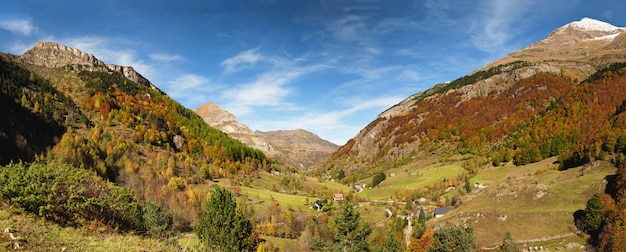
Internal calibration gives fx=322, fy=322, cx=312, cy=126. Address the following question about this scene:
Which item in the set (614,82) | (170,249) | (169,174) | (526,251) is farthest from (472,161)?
(170,249)

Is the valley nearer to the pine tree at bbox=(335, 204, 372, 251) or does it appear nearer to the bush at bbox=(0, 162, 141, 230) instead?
the bush at bbox=(0, 162, 141, 230)

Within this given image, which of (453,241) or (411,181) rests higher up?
(411,181)

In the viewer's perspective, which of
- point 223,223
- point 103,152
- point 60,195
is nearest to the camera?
point 60,195

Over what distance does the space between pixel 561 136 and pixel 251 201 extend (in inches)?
5554

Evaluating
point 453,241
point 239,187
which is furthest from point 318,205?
point 453,241

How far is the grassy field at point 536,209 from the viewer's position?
2576 inches

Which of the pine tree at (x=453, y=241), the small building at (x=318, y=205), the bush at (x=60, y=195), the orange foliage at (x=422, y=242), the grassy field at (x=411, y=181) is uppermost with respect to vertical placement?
the bush at (x=60, y=195)

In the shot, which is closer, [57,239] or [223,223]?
[57,239]

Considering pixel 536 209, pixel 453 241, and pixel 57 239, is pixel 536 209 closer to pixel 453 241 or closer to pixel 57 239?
pixel 453 241

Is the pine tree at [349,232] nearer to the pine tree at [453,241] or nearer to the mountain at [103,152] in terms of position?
the pine tree at [453,241]

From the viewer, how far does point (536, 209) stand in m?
73.9

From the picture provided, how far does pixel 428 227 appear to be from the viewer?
8575 centimetres

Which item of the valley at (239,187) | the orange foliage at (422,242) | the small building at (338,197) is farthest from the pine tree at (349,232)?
the small building at (338,197)

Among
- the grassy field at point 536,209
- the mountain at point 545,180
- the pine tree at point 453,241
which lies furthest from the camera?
the grassy field at point 536,209
